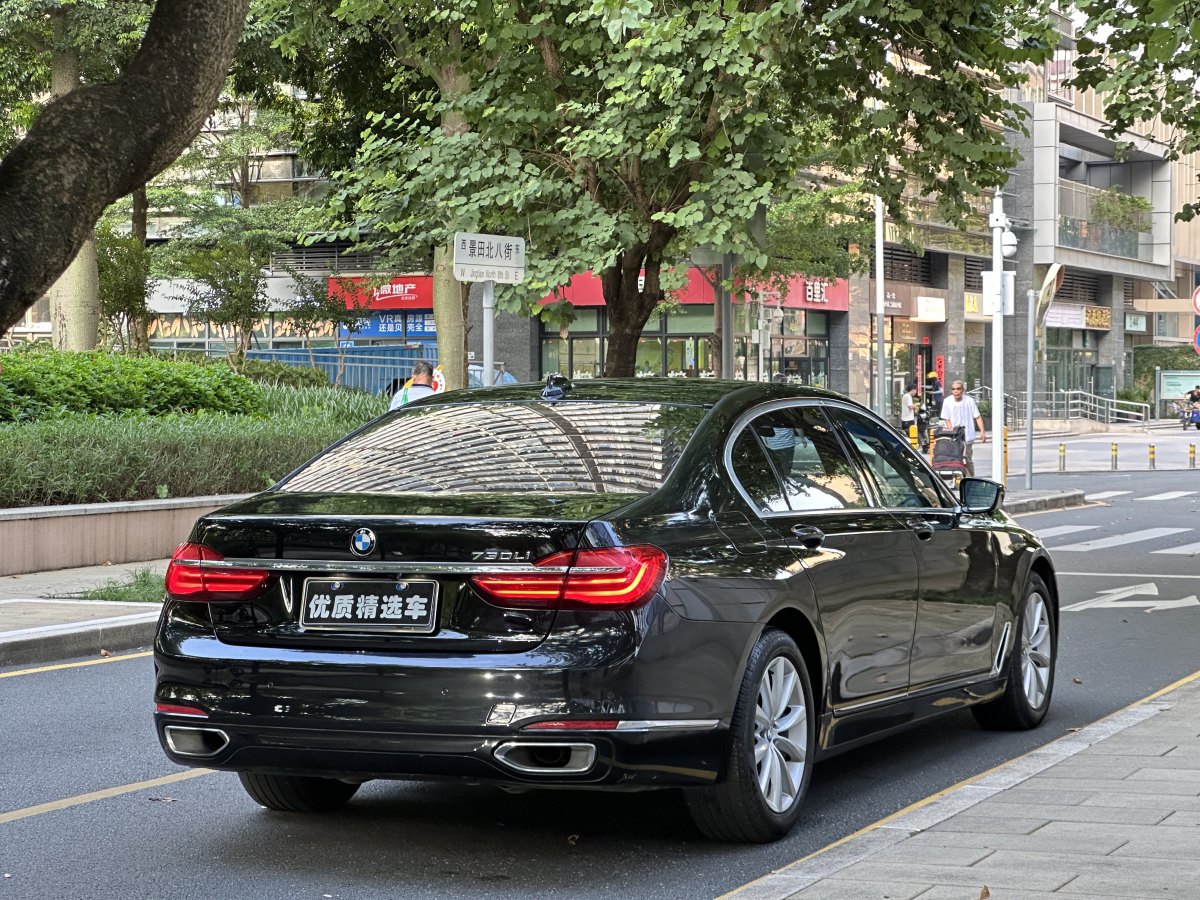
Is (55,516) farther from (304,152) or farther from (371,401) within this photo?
(304,152)

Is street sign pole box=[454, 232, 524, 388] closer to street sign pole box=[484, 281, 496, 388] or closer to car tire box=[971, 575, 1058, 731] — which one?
street sign pole box=[484, 281, 496, 388]

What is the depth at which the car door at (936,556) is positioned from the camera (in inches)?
282

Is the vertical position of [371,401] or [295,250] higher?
[295,250]

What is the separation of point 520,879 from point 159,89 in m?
3.91

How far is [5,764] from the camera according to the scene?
7570 mm

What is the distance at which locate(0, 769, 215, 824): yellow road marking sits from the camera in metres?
6.57

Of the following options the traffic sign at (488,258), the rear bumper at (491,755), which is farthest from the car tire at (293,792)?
the traffic sign at (488,258)

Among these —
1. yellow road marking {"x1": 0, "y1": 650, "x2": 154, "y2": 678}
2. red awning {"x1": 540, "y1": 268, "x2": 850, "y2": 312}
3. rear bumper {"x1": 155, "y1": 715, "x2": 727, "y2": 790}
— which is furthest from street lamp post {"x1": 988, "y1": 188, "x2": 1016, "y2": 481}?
red awning {"x1": 540, "y1": 268, "x2": 850, "y2": 312}

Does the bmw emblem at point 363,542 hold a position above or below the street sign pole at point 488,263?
below

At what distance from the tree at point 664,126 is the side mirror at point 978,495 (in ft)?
28.6

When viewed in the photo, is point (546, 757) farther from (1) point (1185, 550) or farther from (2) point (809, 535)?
(1) point (1185, 550)

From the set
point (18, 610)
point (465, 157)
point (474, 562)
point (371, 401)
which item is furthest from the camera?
point (371, 401)

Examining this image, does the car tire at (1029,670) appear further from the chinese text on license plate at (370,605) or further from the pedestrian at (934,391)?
the pedestrian at (934,391)

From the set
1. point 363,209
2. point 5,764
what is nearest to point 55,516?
point 363,209
